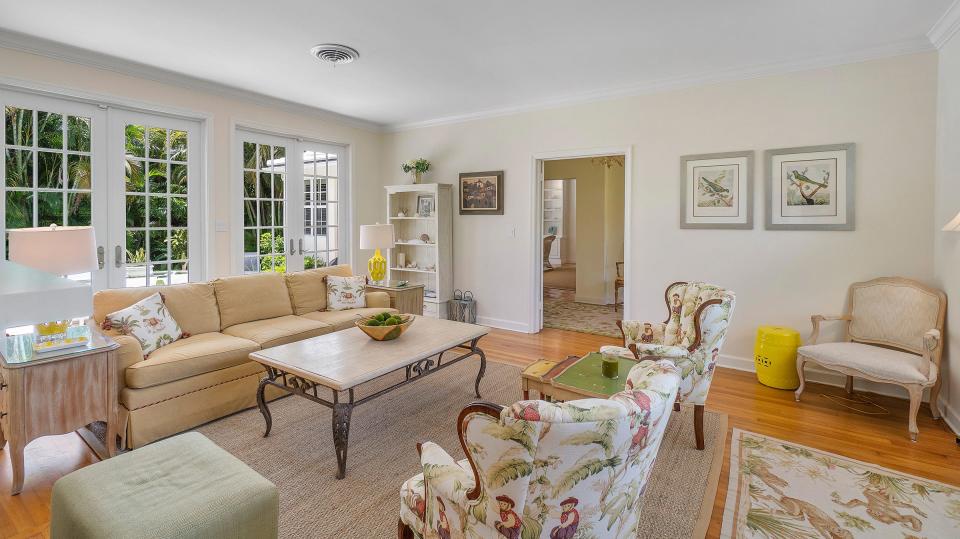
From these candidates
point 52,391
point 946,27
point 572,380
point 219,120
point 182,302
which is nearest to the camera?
point 52,391

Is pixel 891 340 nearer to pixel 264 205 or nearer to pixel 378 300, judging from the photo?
pixel 378 300

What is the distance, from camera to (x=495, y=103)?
5.41 metres

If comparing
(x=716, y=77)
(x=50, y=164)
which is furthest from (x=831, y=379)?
(x=50, y=164)

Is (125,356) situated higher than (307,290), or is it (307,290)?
(307,290)

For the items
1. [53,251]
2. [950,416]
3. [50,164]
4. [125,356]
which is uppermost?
[50,164]

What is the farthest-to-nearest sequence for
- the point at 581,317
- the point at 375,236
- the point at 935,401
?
the point at 581,317 < the point at 375,236 < the point at 935,401

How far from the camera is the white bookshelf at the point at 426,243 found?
595 centimetres

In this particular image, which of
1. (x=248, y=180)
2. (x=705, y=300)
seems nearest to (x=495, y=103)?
(x=248, y=180)

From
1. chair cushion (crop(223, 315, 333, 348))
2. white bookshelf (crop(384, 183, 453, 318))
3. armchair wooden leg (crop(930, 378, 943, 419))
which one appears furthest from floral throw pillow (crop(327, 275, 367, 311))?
armchair wooden leg (crop(930, 378, 943, 419))

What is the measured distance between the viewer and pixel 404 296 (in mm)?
5047

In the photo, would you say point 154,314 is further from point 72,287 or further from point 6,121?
point 72,287

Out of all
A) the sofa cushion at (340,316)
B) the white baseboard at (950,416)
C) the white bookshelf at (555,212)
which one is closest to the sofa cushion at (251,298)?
the sofa cushion at (340,316)

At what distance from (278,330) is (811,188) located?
4.53m

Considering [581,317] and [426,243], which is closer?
[426,243]
